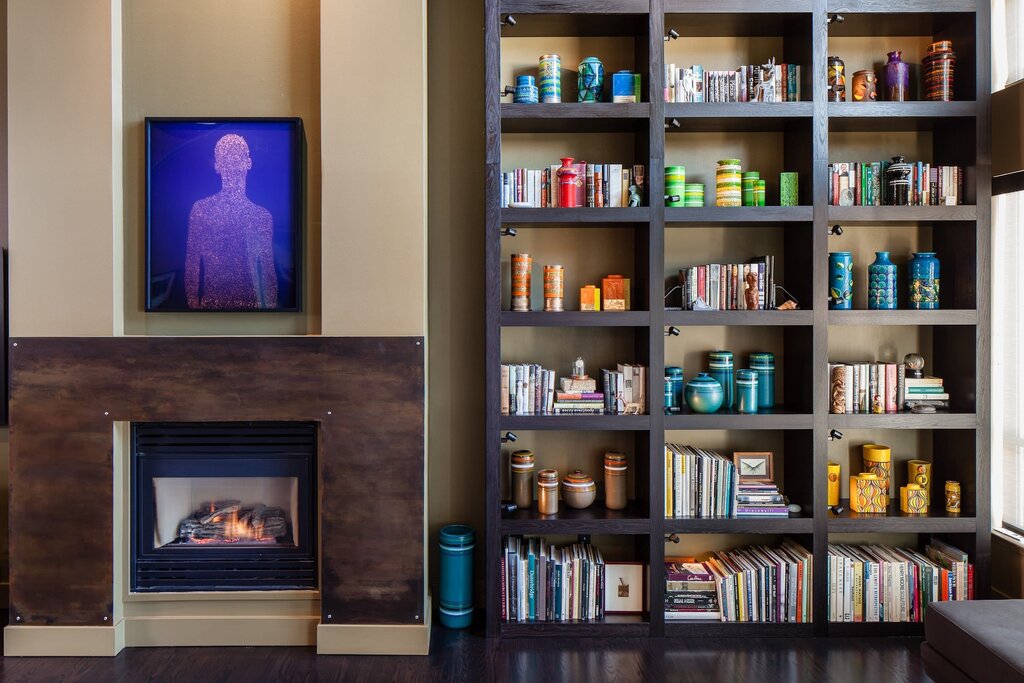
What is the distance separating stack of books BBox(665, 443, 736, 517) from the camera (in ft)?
8.99

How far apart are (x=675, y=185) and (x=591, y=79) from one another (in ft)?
1.93

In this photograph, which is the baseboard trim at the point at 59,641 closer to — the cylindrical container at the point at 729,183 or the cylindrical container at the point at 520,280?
the cylindrical container at the point at 520,280

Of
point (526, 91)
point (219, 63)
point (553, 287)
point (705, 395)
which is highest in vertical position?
point (219, 63)

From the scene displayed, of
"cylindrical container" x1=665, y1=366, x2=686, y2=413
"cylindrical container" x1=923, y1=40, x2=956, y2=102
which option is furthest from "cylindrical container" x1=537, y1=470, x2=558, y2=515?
"cylindrical container" x1=923, y1=40, x2=956, y2=102

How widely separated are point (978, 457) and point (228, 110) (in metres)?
3.54

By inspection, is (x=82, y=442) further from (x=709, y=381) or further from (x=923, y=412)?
(x=923, y=412)

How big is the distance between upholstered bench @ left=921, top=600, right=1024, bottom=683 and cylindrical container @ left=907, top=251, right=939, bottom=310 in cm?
127

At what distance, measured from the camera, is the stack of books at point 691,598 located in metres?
2.71

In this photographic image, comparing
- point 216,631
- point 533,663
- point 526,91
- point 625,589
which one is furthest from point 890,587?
point 216,631

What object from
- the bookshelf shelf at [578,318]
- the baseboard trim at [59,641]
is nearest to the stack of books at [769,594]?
the bookshelf shelf at [578,318]

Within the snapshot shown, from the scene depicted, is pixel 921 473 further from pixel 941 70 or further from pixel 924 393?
pixel 941 70

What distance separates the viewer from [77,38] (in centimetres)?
258

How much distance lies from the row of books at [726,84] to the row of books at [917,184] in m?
0.39

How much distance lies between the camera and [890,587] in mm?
2709
